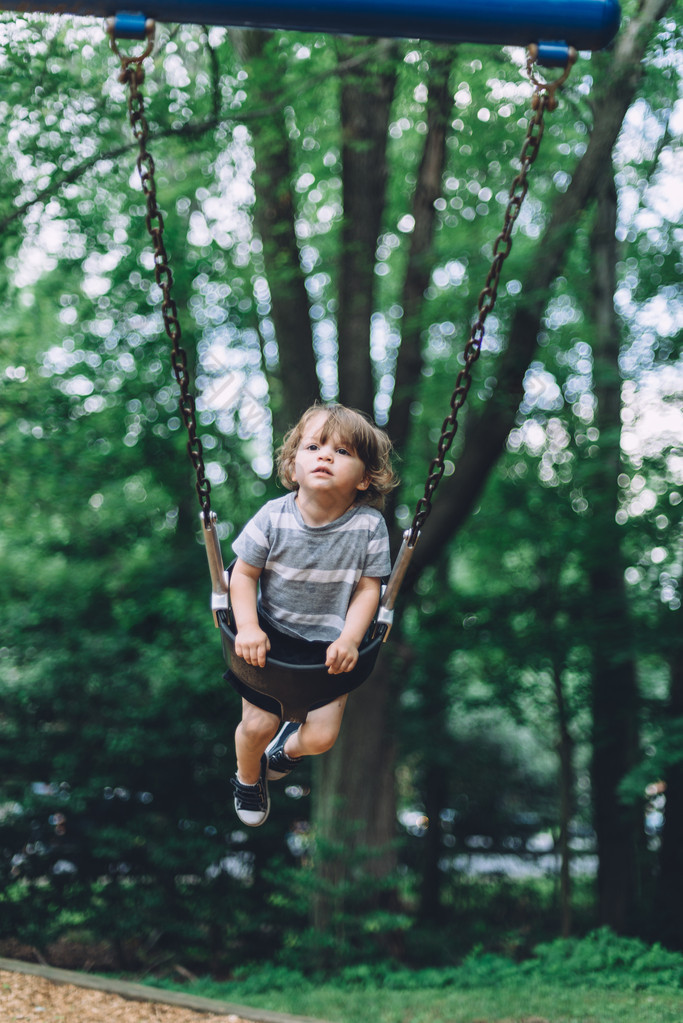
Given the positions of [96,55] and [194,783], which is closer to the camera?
[96,55]

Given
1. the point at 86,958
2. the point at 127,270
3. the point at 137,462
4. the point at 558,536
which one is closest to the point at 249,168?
the point at 127,270

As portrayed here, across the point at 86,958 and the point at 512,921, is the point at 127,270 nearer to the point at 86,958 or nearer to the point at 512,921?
the point at 86,958

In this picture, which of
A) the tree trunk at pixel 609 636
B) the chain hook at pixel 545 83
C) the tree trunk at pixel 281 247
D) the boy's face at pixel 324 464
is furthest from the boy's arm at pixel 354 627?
the tree trunk at pixel 609 636

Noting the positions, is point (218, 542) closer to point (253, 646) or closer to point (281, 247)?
point (253, 646)

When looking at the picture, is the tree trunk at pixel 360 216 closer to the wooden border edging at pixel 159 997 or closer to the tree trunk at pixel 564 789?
the tree trunk at pixel 564 789

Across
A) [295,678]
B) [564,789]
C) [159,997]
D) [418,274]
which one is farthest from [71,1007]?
[564,789]

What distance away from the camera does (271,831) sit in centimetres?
861

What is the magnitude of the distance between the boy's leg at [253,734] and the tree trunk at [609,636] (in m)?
5.81

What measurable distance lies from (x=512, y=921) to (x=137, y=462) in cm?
760

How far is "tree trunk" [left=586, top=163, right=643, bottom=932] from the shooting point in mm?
8422

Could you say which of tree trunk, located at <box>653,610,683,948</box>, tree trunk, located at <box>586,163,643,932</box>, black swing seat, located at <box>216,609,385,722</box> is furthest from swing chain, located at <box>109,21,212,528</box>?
tree trunk, located at <box>653,610,683,948</box>

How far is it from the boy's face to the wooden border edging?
130 inches

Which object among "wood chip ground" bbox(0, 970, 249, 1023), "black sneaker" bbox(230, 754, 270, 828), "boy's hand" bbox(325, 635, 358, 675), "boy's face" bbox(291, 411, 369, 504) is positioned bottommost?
"wood chip ground" bbox(0, 970, 249, 1023)

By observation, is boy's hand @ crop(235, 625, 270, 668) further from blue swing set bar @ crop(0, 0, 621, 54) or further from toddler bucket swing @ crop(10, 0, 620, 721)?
blue swing set bar @ crop(0, 0, 621, 54)
